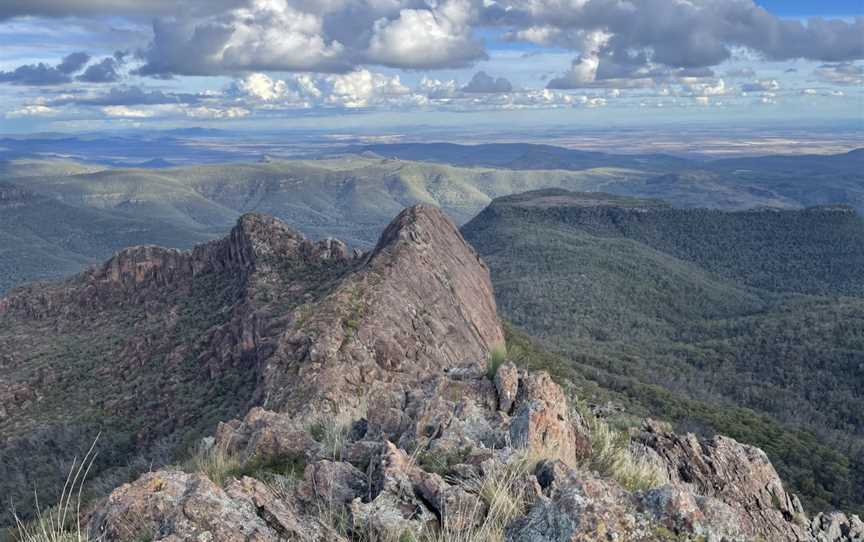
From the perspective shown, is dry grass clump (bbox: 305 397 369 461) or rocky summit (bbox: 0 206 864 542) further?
dry grass clump (bbox: 305 397 369 461)

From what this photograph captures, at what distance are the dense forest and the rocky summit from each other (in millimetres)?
22491

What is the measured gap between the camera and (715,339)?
112 metres

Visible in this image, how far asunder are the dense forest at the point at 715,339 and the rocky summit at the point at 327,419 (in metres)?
22.5

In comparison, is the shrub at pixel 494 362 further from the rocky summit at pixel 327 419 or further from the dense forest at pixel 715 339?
the dense forest at pixel 715 339

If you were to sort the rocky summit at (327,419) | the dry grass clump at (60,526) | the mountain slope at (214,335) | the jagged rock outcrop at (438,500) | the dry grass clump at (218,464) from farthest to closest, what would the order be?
1. the mountain slope at (214,335)
2. the dry grass clump at (218,464)
3. the rocky summit at (327,419)
4. the jagged rock outcrop at (438,500)
5. the dry grass clump at (60,526)

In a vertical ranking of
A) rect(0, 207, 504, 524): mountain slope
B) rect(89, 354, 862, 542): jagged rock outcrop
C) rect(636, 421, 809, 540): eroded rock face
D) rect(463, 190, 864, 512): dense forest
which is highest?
rect(89, 354, 862, 542): jagged rock outcrop

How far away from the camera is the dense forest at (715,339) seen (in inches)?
2322

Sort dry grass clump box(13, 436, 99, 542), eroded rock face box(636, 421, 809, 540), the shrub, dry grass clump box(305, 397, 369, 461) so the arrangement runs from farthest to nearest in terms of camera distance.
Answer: the shrub < eroded rock face box(636, 421, 809, 540) < dry grass clump box(305, 397, 369, 461) < dry grass clump box(13, 436, 99, 542)

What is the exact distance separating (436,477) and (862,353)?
10441cm

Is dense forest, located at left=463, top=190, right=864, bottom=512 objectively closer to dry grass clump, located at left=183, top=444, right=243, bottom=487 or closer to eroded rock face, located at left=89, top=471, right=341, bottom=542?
dry grass clump, located at left=183, top=444, right=243, bottom=487

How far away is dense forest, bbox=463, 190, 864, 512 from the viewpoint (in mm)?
58969

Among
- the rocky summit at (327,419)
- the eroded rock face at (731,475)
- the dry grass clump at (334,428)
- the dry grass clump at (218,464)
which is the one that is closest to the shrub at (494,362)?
the rocky summit at (327,419)

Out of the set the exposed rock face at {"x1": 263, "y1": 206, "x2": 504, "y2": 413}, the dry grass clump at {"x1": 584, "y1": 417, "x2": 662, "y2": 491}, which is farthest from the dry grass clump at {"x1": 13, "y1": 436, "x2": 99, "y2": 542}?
the exposed rock face at {"x1": 263, "y1": 206, "x2": 504, "y2": 413}

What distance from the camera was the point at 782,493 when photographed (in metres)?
14.4
